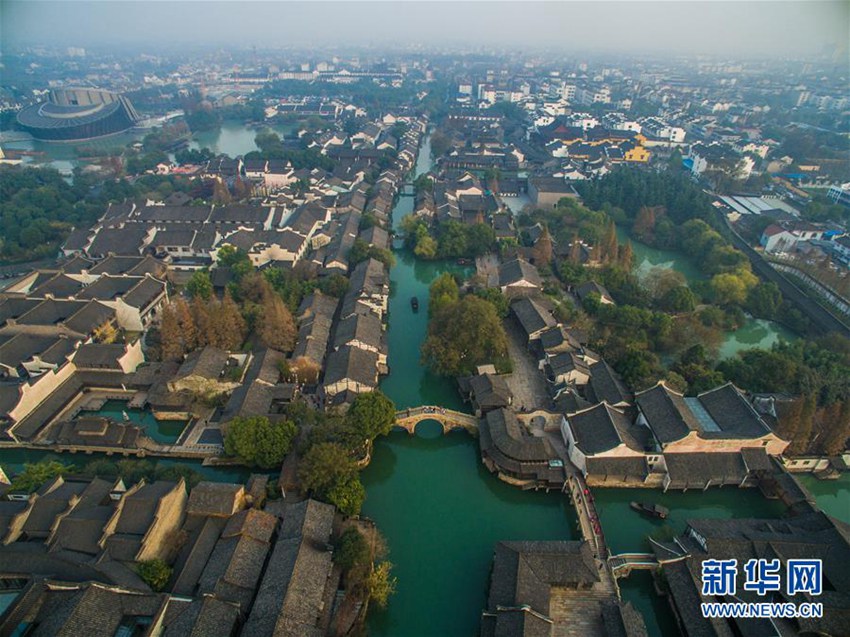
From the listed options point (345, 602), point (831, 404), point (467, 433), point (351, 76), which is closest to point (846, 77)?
point (351, 76)

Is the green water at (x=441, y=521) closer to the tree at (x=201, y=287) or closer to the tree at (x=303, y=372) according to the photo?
the tree at (x=303, y=372)

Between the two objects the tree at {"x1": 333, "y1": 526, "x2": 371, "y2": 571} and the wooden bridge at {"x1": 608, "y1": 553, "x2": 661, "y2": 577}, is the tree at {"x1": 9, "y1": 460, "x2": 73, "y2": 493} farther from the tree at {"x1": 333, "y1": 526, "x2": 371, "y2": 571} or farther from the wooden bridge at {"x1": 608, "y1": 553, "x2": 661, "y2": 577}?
the wooden bridge at {"x1": 608, "y1": 553, "x2": 661, "y2": 577}

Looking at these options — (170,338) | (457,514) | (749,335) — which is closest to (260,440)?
(457,514)

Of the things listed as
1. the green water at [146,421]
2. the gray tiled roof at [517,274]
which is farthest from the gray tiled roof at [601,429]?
the green water at [146,421]

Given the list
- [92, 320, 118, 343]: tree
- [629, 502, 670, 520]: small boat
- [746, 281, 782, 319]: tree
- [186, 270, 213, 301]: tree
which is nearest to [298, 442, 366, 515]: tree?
[629, 502, 670, 520]: small boat

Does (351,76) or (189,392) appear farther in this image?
(351,76)

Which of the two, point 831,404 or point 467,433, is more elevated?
point 831,404

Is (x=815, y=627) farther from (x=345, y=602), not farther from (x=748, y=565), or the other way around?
(x=345, y=602)
